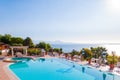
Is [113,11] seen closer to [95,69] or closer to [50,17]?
[95,69]

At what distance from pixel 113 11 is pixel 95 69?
19.1ft

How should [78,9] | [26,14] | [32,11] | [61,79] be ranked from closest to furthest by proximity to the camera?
[61,79] → [78,9] → [32,11] → [26,14]

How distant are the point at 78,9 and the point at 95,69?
21.3 ft

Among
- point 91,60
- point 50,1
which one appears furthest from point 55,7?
point 91,60

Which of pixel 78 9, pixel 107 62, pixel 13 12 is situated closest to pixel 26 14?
pixel 13 12

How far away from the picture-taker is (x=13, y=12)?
2242 centimetres

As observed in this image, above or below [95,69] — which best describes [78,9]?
above

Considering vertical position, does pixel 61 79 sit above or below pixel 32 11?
below

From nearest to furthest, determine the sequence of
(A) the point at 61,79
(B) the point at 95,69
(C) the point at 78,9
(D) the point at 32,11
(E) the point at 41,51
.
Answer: (A) the point at 61,79 < (B) the point at 95,69 < (C) the point at 78,9 < (D) the point at 32,11 < (E) the point at 41,51

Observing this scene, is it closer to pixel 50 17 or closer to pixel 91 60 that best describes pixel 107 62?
pixel 91 60

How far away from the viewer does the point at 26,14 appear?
23.1m

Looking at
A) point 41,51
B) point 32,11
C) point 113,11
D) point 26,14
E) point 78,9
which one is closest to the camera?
point 113,11

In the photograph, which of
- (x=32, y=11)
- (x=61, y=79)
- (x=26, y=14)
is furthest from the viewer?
(x=26, y=14)

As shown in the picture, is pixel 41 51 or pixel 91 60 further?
pixel 41 51
